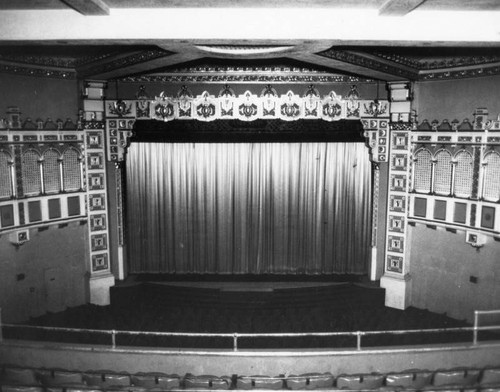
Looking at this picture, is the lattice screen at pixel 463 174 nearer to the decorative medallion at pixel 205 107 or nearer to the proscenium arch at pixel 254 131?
the proscenium arch at pixel 254 131

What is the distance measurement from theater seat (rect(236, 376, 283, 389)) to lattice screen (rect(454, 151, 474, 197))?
17.5 ft

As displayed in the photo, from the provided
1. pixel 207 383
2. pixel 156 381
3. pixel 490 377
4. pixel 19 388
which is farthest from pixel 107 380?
pixel 490 377

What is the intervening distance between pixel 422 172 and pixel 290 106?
3040 millimetres

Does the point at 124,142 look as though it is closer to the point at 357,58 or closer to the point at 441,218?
the point at 357,58

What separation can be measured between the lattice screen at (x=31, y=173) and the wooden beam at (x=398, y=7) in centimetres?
711

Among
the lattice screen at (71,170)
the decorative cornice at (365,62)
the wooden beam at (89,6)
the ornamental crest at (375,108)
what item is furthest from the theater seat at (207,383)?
the ornamental crest at (375,108)

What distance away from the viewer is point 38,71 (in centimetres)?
904

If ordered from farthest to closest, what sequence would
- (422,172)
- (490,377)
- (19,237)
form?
(422,172) → (19,237) → (490,377)

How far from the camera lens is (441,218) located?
30.4 ft

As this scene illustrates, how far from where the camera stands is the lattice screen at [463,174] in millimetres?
8844

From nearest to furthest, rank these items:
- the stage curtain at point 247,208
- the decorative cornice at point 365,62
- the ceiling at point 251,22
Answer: the ceiling at point 251,22, the decorative cornice at point 365,62, the stage curtain at point 247,208

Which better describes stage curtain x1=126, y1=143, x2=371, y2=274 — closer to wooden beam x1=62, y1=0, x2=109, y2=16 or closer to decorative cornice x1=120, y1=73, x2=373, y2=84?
decorative cornice x1=120, y1=73, x2=373, y2=84

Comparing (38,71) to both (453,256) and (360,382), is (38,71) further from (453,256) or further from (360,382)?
(453,256)

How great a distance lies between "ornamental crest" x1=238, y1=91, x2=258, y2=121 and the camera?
32.1 ft
